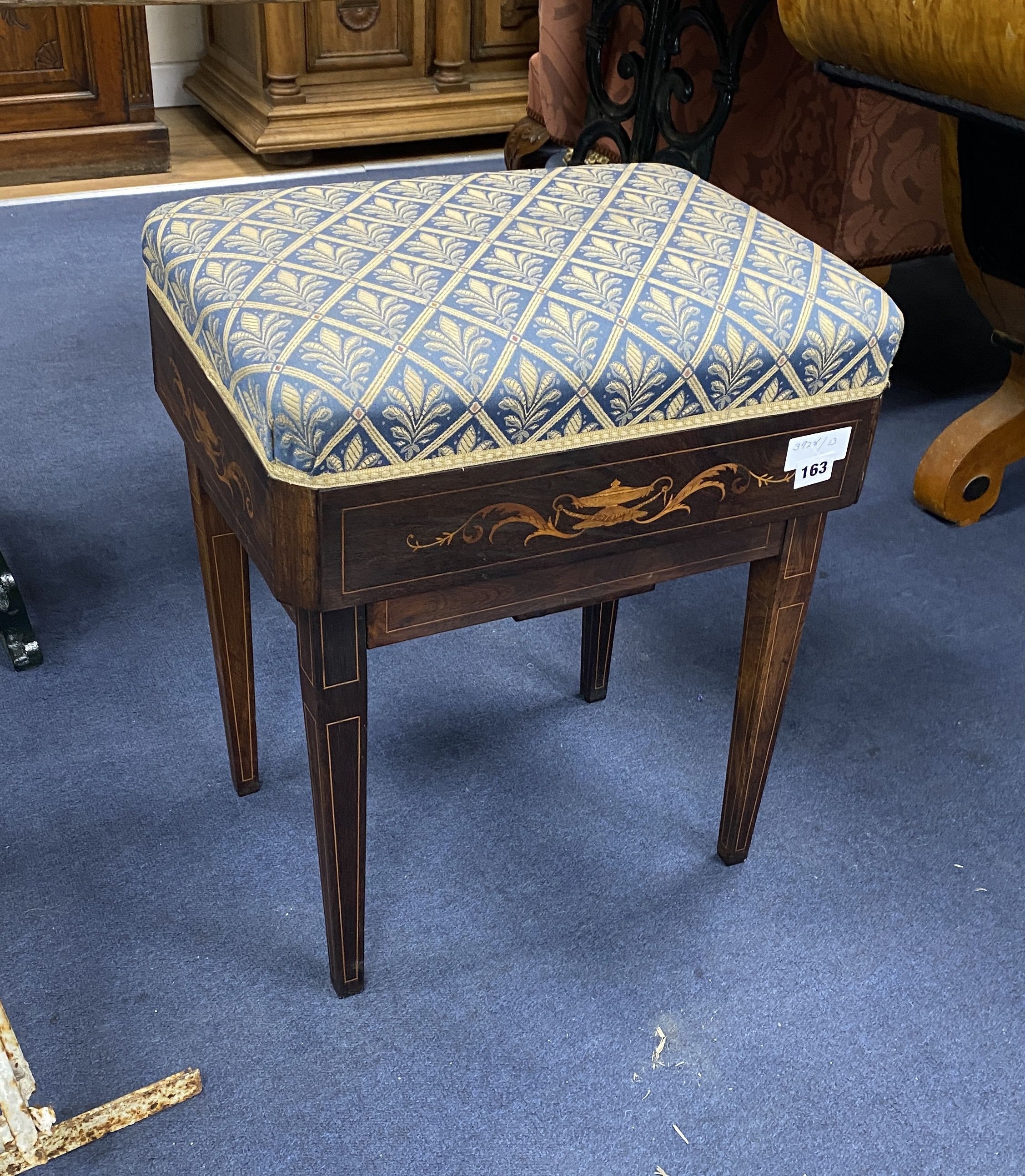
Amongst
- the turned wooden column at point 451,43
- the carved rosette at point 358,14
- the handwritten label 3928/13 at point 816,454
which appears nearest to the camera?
the handwritten label 3928/13 at point 816,454

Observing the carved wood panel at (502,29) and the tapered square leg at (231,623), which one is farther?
the carved wood panel at (502,29)

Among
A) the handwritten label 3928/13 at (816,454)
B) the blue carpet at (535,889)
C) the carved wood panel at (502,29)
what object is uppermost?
the handwritten label 3928/13 at (816,454)

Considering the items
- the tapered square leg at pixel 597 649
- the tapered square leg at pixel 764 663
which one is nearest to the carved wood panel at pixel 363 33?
the tapered square leg at pixel 597 649

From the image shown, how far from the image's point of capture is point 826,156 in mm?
1603

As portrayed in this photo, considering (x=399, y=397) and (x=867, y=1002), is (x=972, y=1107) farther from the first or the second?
(x=399, y=397)

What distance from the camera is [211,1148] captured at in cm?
84

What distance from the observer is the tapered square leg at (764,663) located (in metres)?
0.89

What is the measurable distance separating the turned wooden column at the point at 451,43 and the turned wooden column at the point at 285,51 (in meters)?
0.31

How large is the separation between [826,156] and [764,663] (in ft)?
3.06

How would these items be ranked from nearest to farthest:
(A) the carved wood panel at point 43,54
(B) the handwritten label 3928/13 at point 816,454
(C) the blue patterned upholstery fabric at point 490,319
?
1. (C) the blue patterned upholstery fabric at point 490,319
2. (B) the handwritten label 3928/13 at point 816,454
3. (A) the carved wood panel at point 43,54

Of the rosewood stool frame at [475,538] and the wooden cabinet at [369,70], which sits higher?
the rosewood stool frame at [475,538]

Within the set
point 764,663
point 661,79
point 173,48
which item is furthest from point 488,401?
point 173,48

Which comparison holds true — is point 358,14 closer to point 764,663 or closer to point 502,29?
point 502,29

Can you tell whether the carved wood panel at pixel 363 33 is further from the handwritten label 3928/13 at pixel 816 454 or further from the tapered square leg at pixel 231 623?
the handwritten label 3928/13 at pixel 816 454
